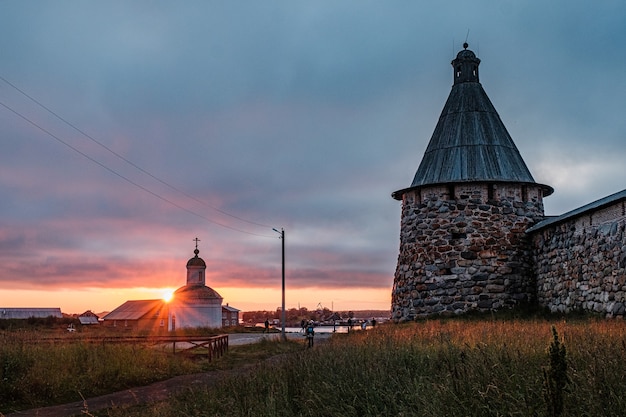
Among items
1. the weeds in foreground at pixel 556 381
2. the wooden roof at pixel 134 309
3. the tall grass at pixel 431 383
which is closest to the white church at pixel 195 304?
the wooden roof at pixel 134 309

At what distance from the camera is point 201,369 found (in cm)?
1738

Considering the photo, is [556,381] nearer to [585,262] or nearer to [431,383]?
[431,383]

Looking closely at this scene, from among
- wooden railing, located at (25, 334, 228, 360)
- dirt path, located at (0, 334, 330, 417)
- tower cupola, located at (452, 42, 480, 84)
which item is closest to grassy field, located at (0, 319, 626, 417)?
dirt path, located at (0, 334, 330, 417)

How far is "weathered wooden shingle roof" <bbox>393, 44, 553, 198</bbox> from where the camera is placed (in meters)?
22.2

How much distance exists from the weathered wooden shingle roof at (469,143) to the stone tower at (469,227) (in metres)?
0.04

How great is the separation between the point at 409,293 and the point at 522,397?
57.0 ft

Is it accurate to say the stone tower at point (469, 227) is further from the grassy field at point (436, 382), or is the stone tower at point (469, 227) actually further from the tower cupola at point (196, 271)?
the tower cupola at point (196, 271)

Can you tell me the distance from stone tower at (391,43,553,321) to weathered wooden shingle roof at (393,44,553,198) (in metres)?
0.04

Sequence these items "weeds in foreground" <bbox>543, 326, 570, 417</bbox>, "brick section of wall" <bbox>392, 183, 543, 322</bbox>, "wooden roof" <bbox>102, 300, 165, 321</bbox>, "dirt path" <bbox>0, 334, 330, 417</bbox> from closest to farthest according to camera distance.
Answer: "weeds in foreground" <bbox>543, 326, 570, 417</bbox>, "dirt path" <bbox>0, 334, 330, 417</bbox>, "brick section of wall" <bbox>392, 183, 543, 322</bbox>, "wooden roof" <bbox>102, 300, 165, 321</bbox>

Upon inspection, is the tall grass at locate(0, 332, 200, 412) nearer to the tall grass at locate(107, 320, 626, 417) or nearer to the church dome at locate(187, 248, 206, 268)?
the tall grass at locate(107, 320, 626, 417)

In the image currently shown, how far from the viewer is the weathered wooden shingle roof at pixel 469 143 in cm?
2220

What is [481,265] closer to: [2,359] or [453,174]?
[453,174]

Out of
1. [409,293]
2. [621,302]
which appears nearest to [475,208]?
[409,293]

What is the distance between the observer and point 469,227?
71.2 feet
